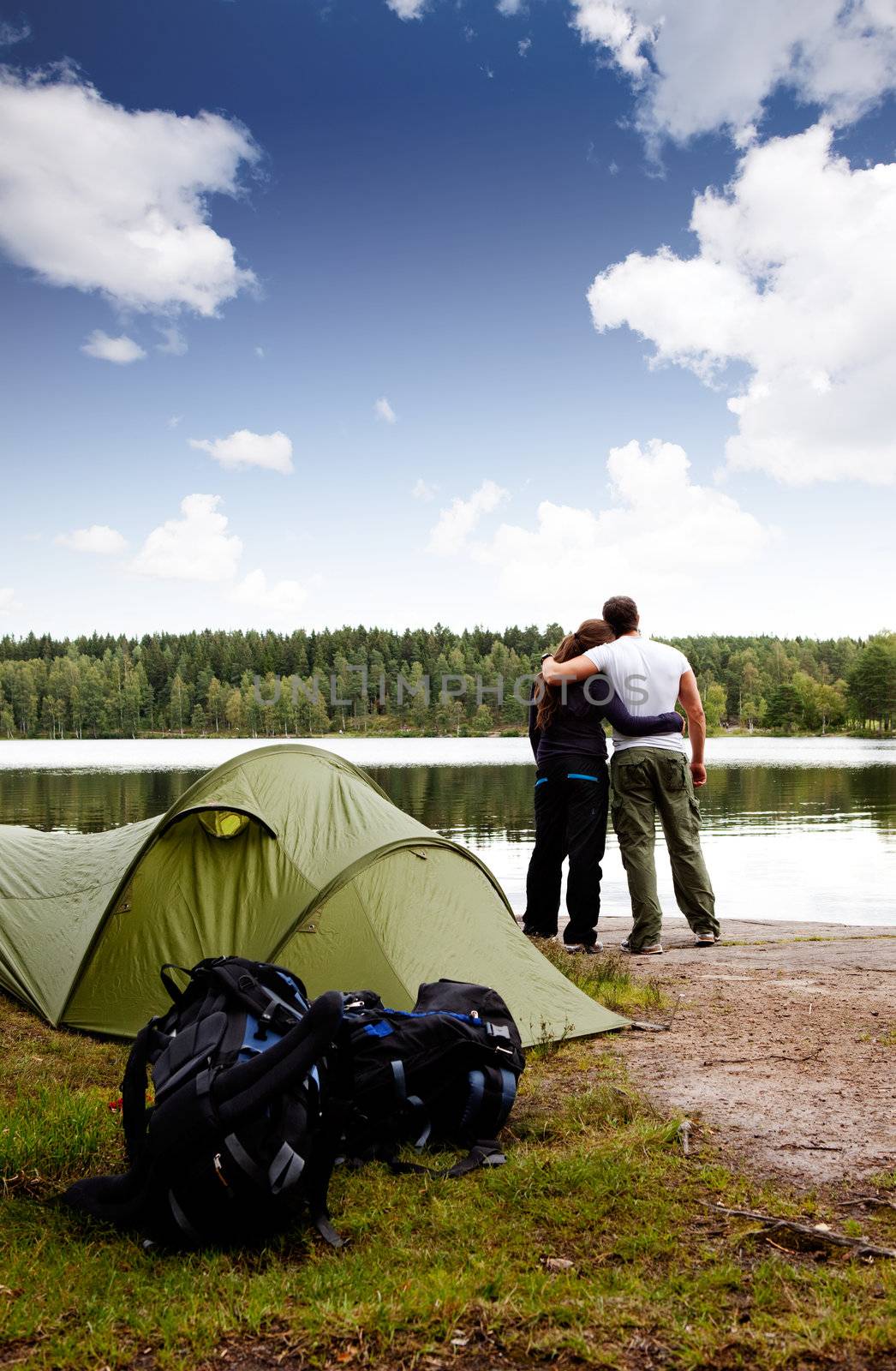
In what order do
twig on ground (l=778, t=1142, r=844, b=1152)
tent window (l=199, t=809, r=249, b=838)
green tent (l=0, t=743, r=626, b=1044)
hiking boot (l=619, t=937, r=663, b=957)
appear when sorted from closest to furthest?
twig on ground (l=778, t=1142, r=844, b=1152) → green tent (l=0, t=743, r=626, b=1044) → tent window (l=199, t=809, r=249, b=838) → hiking boot (l=619, t=937, r=663, b=957)

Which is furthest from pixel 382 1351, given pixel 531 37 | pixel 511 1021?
pixel 531 37

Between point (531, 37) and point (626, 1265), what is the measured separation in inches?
1986

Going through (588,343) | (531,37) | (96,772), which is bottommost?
(96,772)

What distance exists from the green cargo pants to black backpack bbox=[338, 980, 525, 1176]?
3.99 metres

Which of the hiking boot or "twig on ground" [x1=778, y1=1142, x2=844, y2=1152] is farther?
the hiking boot

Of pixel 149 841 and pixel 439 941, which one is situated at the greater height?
pixel 149 841

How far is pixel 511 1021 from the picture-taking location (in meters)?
4.70

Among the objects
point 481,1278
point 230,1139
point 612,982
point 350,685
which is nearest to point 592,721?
point 612,982

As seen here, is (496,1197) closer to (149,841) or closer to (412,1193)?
(412,1193)

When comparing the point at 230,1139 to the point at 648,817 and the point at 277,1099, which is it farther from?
the point at 648,817

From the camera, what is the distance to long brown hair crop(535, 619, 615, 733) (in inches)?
338

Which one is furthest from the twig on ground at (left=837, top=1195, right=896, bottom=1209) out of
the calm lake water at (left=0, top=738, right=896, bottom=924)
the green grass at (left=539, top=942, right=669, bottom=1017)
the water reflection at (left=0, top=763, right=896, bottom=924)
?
the calm lake water at (left=0, top=738, right=896, bottom=924)

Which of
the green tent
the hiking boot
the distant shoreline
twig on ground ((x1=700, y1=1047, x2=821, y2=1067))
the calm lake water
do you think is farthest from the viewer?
the distant shoreline

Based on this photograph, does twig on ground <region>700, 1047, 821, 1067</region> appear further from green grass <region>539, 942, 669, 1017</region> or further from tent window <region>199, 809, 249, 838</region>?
tent window <region>199, 809, 249, 838</region>
